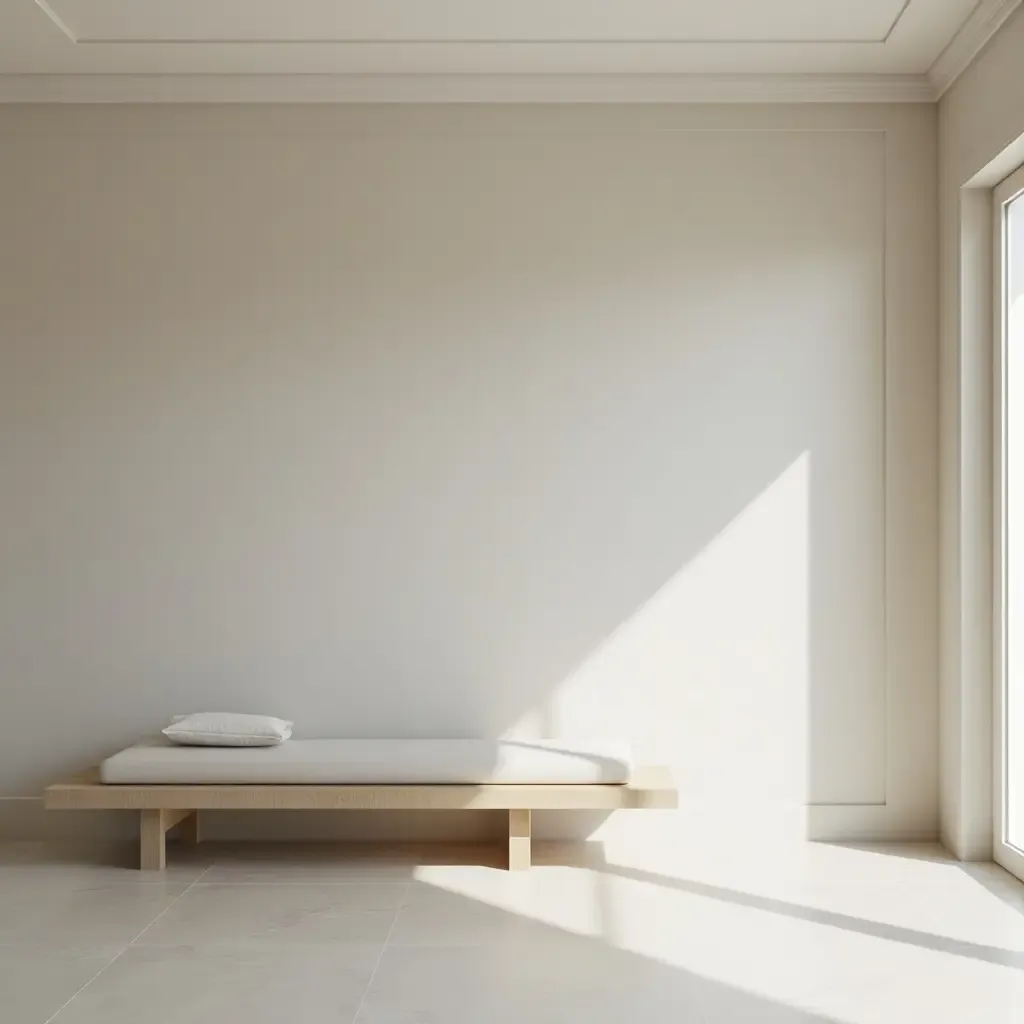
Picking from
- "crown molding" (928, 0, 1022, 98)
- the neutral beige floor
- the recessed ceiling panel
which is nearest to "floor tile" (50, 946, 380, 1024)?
the neutral beige floor

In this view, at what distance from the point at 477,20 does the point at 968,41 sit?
1.56m

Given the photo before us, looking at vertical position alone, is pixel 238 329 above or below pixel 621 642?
above

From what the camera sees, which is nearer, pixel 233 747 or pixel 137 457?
pixel 233 747

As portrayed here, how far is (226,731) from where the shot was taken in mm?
3838

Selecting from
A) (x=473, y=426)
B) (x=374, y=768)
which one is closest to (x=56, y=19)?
(x=473, y=426)

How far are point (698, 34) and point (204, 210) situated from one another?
1.82 m

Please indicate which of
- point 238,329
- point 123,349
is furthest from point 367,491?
point 123,349

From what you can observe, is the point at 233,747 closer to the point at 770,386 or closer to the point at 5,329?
the point at 5,329

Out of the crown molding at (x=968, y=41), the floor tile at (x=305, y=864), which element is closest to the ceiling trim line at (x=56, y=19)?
the floor tile at (x=305, y=864)

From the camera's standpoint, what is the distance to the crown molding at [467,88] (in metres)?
4.12

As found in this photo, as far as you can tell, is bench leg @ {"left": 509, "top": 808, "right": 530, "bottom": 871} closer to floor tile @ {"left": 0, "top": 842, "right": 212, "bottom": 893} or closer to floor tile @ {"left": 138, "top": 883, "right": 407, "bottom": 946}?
floor tile @ {"left": 138, "top": 883, "right": 407, "bottom": 946}

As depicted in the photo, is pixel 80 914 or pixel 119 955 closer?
pixel 119 955

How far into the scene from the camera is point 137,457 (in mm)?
4191

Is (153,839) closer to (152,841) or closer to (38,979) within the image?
(152,841)
